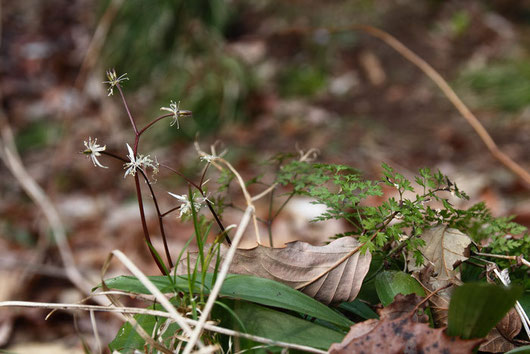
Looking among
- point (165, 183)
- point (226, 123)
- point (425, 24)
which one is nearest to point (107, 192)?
point (165, 183)

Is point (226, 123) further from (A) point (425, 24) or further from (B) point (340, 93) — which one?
(A) point (425, 24)

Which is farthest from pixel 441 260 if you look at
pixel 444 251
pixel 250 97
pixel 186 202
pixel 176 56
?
pixel 176 56

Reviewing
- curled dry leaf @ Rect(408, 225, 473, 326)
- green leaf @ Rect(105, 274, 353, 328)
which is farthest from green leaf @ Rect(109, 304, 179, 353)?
curled dry leaf @ Rect(408, 225, 473, 326)

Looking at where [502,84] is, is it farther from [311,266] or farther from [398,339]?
[398,339]

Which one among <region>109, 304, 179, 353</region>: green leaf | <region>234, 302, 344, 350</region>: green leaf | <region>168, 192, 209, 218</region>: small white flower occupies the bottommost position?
<region>109, 304, 179, 353</region>: green leaf

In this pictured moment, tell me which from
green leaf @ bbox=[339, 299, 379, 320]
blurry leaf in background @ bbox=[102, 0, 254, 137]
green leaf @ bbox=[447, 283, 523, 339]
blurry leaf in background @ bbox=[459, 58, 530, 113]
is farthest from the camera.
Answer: blurry leaf in background @ bbox=[102, 0, 254, 137]

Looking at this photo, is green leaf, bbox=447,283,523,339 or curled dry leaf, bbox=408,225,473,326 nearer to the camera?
green leaf, bbox=447,283,523,339

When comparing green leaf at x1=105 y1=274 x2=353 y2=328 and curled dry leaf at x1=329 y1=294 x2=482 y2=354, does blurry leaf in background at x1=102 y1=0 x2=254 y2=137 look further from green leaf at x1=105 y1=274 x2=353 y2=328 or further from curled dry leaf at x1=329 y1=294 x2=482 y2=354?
curled dry leaf at x1=329 y1=294 x2=482 y2=354
